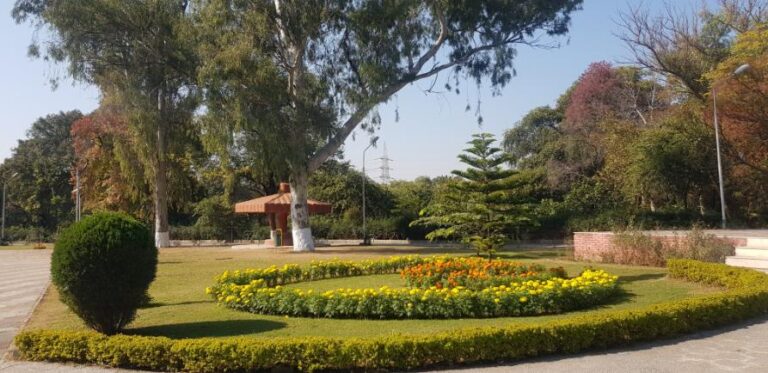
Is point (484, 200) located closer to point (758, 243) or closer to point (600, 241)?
point (600, 241)

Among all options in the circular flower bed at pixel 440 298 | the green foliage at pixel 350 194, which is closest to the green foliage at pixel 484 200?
the circular flower bed at pixel 440 298

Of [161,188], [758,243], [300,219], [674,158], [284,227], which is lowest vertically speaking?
[758,243]

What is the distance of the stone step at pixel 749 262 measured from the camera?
1370cm

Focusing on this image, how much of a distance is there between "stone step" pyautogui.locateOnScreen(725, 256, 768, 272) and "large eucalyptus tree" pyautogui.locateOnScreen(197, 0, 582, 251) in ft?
51.2

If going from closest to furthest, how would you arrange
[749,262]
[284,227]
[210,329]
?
[210,329] → [749,262] → [284,227]

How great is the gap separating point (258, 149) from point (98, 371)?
18.8m

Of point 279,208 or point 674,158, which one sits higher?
point 674,158

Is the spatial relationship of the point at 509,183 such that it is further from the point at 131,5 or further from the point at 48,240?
the point at 48,240

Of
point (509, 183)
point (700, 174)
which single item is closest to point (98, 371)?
point (509, 183)

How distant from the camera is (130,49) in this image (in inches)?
1169

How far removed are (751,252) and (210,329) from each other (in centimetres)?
1253

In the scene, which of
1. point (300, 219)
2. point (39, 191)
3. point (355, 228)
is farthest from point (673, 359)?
point (39, 191)

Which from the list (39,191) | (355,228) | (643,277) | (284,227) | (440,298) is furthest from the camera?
(39,191)

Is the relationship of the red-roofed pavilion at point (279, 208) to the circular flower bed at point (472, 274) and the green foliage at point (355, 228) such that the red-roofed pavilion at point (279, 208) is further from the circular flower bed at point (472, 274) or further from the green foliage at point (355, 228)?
the circular flower bed at point (472, 274)
